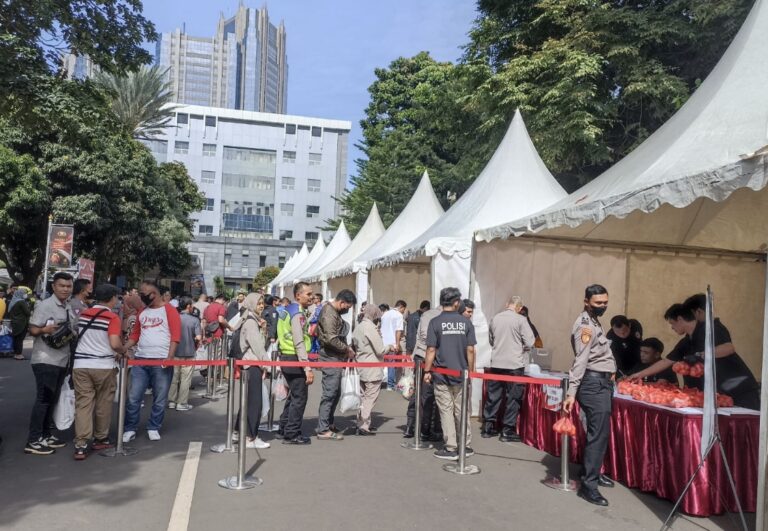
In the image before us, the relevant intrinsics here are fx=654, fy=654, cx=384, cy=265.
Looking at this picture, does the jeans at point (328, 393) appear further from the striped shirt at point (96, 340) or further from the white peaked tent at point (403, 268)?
the white peaked tent at point (403, 268)

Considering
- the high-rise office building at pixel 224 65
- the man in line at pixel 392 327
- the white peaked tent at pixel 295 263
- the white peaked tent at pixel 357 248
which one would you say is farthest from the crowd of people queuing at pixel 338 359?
the high-rise office building at pixel 224 65

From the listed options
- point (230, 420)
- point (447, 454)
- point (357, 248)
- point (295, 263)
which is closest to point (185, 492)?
point (230, 420)

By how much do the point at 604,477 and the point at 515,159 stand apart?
728cm

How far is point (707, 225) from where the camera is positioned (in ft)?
31.1

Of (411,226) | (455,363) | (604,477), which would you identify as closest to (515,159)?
(411,226)

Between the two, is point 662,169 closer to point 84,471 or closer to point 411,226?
point 84,471

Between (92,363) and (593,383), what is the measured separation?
4930 mm

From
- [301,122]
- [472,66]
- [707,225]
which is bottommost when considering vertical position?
[707,225]

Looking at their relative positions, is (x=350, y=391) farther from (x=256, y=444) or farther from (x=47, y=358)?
(x=47, y=358)

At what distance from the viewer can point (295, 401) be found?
7750 mm

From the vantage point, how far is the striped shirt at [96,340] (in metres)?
6.70

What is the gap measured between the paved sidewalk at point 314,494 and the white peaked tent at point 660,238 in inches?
108

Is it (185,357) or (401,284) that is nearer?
(185,357)

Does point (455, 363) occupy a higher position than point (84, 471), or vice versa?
point (455, 363)
